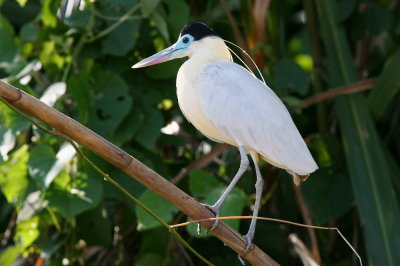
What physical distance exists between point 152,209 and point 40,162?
1.44ft

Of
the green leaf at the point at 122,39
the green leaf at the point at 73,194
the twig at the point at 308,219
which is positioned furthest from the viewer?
the twig at the point at 308,219

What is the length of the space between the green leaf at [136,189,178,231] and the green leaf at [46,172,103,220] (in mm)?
178

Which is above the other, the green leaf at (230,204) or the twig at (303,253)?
the green leaf at (230,204)

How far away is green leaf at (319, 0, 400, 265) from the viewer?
3154 millimetres

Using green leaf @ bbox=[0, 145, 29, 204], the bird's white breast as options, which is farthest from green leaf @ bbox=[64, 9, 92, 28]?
the bird's white breast

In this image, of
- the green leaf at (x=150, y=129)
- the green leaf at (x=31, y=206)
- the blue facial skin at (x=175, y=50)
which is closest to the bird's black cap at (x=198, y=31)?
the blue facial skin at (x=175, y=50)

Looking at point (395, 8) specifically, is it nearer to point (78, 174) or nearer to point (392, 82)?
point (392, 82)

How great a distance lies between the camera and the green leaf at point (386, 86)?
3406mm

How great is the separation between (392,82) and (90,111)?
4.12 ft

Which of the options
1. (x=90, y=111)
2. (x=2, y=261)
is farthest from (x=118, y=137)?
(x=2, y=261)

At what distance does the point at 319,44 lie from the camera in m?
3.95

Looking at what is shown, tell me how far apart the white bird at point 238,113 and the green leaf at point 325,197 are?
85cm

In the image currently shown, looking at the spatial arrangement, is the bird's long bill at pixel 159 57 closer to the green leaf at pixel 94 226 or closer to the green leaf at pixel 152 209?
the green leaf at pixel 152 209

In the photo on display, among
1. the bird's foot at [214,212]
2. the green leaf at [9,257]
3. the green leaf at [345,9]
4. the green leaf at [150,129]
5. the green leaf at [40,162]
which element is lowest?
the green leaf at [9,257]
